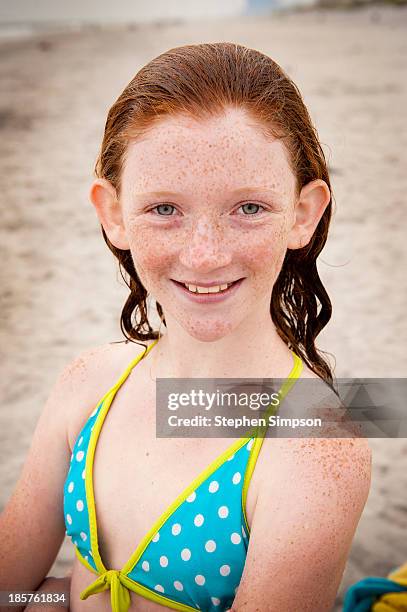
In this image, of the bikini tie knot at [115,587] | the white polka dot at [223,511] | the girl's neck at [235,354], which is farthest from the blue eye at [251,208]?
the bikini tie knot at [115,587]

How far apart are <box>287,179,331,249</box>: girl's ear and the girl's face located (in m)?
0.04

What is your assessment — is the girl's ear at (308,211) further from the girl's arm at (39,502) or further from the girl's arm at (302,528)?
the girl's arm at (39,502)

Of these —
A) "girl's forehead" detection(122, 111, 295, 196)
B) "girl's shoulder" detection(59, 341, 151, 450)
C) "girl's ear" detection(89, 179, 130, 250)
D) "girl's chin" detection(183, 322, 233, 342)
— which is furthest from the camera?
"girl's shoulder" detection(59, 341, 151, 450)

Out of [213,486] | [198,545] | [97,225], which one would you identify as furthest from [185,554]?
[97,225]

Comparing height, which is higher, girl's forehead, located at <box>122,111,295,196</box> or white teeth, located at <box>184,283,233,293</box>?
girl's forehead, located at <box>122,111,295,196</box>

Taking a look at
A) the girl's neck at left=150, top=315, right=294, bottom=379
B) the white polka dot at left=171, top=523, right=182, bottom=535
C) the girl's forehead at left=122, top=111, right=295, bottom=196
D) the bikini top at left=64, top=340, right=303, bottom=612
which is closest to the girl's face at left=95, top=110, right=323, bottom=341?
the girl's forehead at left=122, top=111, right=295, bottom=196

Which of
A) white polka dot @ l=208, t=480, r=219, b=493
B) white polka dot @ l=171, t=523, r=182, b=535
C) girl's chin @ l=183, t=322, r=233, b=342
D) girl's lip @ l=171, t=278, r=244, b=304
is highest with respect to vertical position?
girl's lip @ l=171, t=278, r=244, b=304

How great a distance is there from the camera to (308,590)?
1.25 metres

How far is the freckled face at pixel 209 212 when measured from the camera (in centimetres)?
119

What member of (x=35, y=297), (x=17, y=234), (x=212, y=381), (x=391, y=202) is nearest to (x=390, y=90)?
(x=391, y=202)

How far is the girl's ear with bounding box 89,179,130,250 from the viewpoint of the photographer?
139 cm

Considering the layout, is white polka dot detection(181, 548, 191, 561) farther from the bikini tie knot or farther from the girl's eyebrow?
the girl's eyebrow

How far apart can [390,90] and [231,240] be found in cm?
931

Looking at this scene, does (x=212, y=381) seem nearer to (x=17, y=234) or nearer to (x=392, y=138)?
(x=17, y=234)
